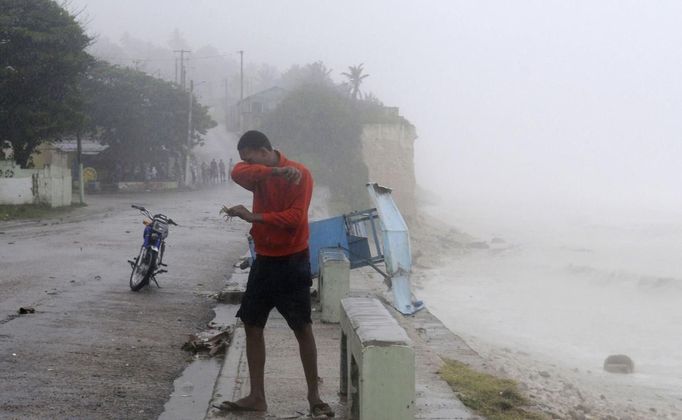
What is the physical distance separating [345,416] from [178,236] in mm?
16240

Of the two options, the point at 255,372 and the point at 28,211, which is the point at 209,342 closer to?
the point at 255,372

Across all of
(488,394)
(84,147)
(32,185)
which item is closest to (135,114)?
(84,147)

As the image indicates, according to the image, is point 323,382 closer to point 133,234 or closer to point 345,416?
point 345,416

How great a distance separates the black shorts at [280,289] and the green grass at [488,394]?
1.47 m

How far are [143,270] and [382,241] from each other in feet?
12.0

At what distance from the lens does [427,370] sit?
6.93 metres

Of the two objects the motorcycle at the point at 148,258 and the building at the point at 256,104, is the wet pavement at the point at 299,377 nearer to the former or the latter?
the motorcycle at the point at 148,258

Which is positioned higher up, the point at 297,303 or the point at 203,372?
the point at 297,303

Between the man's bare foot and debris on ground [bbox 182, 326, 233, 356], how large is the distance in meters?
2.49

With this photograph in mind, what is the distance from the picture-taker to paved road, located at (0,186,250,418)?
604 cm

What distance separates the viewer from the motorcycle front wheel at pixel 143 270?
1153cm

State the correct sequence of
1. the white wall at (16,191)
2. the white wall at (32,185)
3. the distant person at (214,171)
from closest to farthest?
the white wall at (16,191) → the white wall at (32,185) → the distant person at (214,171)

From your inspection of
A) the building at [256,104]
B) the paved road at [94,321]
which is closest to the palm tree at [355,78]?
the building at [256,104]

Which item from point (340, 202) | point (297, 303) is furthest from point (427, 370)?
point (340, 202)
